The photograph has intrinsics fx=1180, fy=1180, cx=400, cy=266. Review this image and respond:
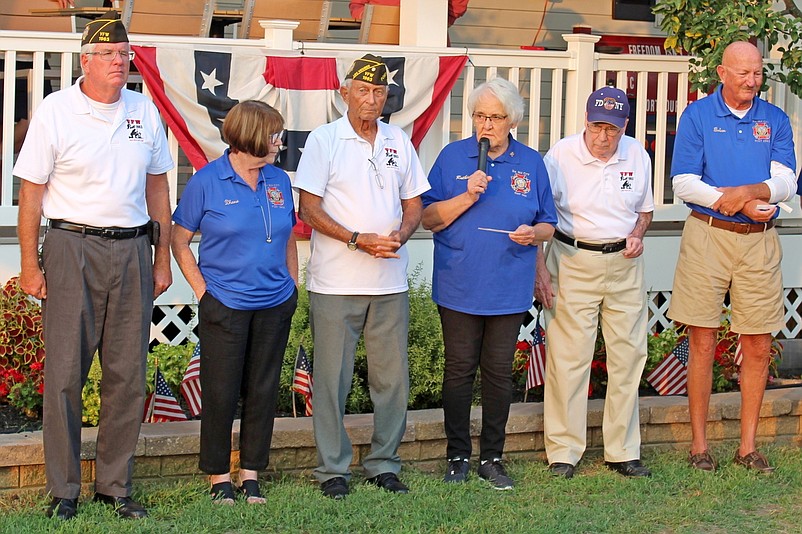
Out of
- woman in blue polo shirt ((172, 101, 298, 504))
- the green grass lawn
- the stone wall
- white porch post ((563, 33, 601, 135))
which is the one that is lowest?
the green grass lawn

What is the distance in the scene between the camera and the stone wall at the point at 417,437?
4996mm

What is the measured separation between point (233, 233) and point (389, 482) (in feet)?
4.38

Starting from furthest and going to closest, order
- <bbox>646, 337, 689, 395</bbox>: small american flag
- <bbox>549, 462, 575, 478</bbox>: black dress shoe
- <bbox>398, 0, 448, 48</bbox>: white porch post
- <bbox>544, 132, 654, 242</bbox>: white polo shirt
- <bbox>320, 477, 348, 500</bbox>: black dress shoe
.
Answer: <bbox>398, 0, 448, 48</bbox>: white porch post, <bbox>646, 337, 689, 395</bbox>: small american flag, <bbox>549, 462, 575, 478</bbox>: black dress shoe, <bbox>544, 132, 654, 242</bbox>: white polo shirt, <bbox>320, 477, 348, 500</bbox>: black dress shoe

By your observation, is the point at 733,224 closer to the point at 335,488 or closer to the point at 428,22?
the point at 335,488

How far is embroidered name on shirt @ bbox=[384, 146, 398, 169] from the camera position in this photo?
512 cm

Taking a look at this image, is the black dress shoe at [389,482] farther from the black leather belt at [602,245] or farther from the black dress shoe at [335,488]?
the black leather belt at [602,245]

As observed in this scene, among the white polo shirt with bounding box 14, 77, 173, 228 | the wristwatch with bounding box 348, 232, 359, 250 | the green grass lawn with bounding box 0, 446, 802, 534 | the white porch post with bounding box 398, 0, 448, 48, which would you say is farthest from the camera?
the white porch post with bounding box 398, 0, 448, 48

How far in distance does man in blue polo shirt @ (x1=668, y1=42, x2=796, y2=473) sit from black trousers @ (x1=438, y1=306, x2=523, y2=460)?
102cm

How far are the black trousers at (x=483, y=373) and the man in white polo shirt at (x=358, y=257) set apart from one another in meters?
0.25

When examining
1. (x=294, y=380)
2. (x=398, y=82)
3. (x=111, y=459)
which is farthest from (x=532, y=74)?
(x=111, y=459)

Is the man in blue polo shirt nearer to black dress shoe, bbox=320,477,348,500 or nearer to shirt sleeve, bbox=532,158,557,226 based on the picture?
shirt sleeve, bbox=532,158,557,226

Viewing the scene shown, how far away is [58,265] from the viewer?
4559mm

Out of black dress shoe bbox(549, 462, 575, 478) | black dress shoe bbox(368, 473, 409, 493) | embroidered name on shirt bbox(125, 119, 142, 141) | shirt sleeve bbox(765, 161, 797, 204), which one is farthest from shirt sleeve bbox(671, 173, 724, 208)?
embroidered name on shirt bbox(125, 119, 142, 141)

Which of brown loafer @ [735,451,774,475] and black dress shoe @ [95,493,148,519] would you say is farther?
brown loafer @ [735,451,774,475]
